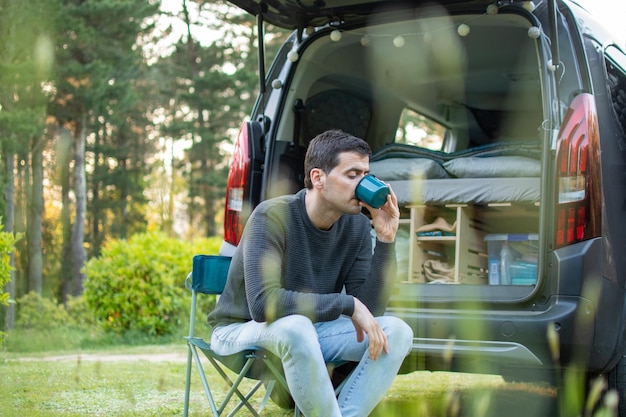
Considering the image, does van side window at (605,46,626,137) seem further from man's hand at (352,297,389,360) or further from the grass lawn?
man's hand at (352,297,389,360)

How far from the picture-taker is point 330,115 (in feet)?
14.3

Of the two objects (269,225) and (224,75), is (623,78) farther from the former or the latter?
(224,75)

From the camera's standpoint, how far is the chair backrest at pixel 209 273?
10.5 feet

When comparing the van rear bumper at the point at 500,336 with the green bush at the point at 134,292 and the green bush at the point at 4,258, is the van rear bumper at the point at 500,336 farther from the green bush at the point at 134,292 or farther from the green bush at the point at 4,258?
the green bush at the point at 134,292

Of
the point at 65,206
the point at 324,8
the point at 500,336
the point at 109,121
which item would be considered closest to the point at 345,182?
the point at 500,336

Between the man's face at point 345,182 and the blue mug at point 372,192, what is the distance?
1.4 inches

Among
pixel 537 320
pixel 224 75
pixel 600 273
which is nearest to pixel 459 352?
pixel 537 320

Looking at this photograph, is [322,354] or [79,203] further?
[79,203]

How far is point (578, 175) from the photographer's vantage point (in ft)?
9.80

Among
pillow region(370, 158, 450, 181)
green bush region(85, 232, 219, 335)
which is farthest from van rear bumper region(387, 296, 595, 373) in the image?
green bush region(85, 232, 219, 335)

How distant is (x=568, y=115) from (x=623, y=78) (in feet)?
3.01

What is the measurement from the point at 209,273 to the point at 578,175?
1428 mm

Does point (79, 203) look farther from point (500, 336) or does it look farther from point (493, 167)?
point (500, 336)

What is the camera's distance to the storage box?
3854 mm
